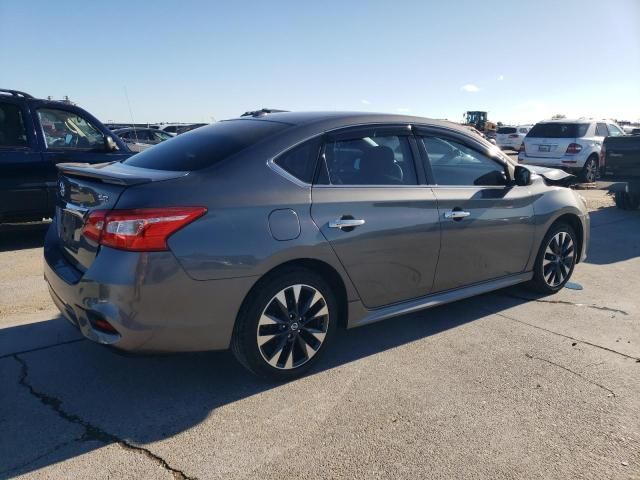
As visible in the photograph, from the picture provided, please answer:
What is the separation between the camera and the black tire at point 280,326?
3.15 metres

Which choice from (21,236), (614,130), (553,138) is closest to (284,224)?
(21,236)

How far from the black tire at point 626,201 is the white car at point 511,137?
1864 centimetres

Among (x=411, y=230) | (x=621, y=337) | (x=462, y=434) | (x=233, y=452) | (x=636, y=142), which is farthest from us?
(x=636, y=142)

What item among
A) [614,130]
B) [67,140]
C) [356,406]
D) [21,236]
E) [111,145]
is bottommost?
[356,406]

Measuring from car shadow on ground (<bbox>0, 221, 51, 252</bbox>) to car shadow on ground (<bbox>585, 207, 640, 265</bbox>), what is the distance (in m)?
7.22

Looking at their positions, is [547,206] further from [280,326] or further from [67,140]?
[67,140]

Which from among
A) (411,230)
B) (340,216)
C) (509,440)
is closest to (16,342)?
(340,216)

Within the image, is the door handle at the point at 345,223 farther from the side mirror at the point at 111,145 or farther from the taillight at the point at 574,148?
the taillight at the point at 574,148

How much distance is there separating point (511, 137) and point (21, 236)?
26465mm

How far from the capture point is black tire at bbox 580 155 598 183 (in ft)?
47.6

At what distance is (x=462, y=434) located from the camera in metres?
2.88

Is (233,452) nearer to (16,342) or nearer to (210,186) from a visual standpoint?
(210,186)

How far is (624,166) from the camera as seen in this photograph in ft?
32.4

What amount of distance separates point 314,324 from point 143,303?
1.12m
